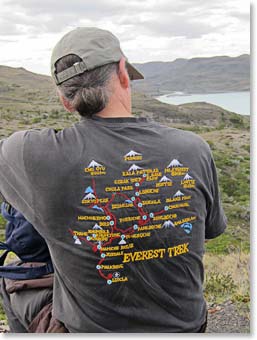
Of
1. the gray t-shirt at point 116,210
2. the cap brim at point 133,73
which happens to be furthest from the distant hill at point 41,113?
the gray t-shirt at point 116,210

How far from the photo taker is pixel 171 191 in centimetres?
111

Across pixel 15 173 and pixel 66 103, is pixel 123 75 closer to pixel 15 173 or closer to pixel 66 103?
pixel 66 103

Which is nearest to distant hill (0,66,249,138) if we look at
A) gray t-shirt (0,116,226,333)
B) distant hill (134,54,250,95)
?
distant hill (134,54,250,95)

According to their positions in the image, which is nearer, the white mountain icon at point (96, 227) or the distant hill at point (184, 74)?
the white mountain icon at point (96, 227)

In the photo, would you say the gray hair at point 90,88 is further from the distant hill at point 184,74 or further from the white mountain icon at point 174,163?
the distant hill at point 184,74

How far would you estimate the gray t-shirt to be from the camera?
42.0 inches

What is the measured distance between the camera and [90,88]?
43.9 inches

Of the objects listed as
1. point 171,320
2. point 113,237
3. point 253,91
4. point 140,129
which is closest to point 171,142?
point 140,129

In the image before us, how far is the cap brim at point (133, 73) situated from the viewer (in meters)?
1.25

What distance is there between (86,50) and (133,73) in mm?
208

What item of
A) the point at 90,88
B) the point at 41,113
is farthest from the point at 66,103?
the point at 41,113

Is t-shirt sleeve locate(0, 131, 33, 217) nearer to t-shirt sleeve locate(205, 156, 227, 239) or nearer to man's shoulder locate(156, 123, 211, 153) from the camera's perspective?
man's shoulder locate(156, 123, 211, 153)

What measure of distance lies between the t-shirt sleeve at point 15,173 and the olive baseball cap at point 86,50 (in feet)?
0.62

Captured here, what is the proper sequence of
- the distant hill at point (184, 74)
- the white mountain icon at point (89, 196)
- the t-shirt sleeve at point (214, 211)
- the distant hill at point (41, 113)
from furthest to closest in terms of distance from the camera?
the distant hill at point (41, 113) → the distant hill at point (184, 74) → the t-shirt sleeve at point (214, 211) → the white mountain icon at point (89, 196)
